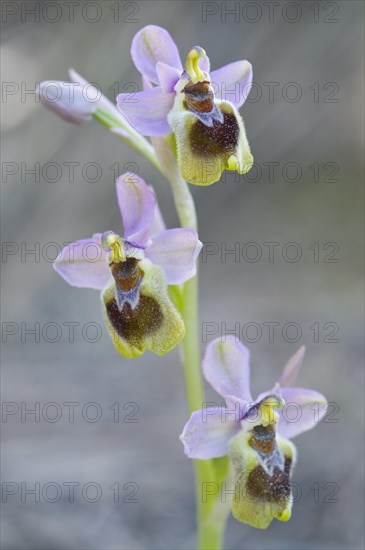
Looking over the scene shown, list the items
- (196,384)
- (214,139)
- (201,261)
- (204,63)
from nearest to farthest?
(214,139) < (204,63) < (196,384) < (201,261)

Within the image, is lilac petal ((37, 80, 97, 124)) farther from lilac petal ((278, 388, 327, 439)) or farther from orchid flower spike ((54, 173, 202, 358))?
lilac petal ((278, 388, 327, 439))

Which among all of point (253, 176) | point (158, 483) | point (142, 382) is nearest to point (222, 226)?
point (253, 176)

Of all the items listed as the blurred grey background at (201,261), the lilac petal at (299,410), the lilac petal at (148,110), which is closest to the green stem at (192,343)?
the lilac petal at (148,110)

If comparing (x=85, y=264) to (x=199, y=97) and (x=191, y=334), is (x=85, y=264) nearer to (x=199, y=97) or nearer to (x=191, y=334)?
(x=191, y=334)

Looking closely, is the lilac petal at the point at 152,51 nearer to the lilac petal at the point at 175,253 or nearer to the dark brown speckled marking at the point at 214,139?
the dark brown speckled marking at the point at 214,139

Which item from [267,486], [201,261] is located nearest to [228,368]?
[267,486]
